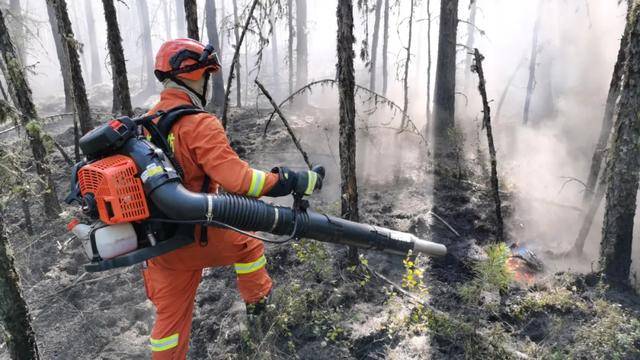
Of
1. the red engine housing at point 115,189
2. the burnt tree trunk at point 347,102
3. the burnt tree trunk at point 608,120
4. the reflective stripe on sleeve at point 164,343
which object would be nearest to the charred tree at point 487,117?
the burnt tree trunk at point 347,102

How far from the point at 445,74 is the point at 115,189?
9410mm

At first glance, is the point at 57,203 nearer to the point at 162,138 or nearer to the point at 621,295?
the point at 162,138

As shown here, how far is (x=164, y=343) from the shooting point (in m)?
3.26

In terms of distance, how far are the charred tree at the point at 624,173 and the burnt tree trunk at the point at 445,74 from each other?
4.98 meters

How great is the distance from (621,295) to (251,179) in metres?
4.59

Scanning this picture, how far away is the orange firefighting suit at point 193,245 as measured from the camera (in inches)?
117

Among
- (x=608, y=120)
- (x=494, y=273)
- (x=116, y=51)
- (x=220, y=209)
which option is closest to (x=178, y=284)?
(x=220, y=209)

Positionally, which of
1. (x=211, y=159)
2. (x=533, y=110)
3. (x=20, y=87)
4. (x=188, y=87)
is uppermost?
(x=188, y=87)

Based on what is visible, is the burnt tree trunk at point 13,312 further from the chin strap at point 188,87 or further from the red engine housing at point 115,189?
the chin strap at point 188,87

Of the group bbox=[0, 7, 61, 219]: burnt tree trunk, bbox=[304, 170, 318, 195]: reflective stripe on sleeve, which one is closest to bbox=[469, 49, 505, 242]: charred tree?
bbox=[304, 170, 318, 195]: reflective stripe on sleeve

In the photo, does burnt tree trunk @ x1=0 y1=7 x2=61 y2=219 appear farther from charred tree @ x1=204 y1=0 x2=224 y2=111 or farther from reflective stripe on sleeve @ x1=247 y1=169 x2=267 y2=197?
charred tree @ x1=204 y1=0 x2=224 y2=111

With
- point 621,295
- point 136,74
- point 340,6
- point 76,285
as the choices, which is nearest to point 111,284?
point 76,285

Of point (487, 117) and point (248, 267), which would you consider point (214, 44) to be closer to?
point (487, 117)

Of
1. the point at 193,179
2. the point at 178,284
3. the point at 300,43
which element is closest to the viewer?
the point at 193,179
